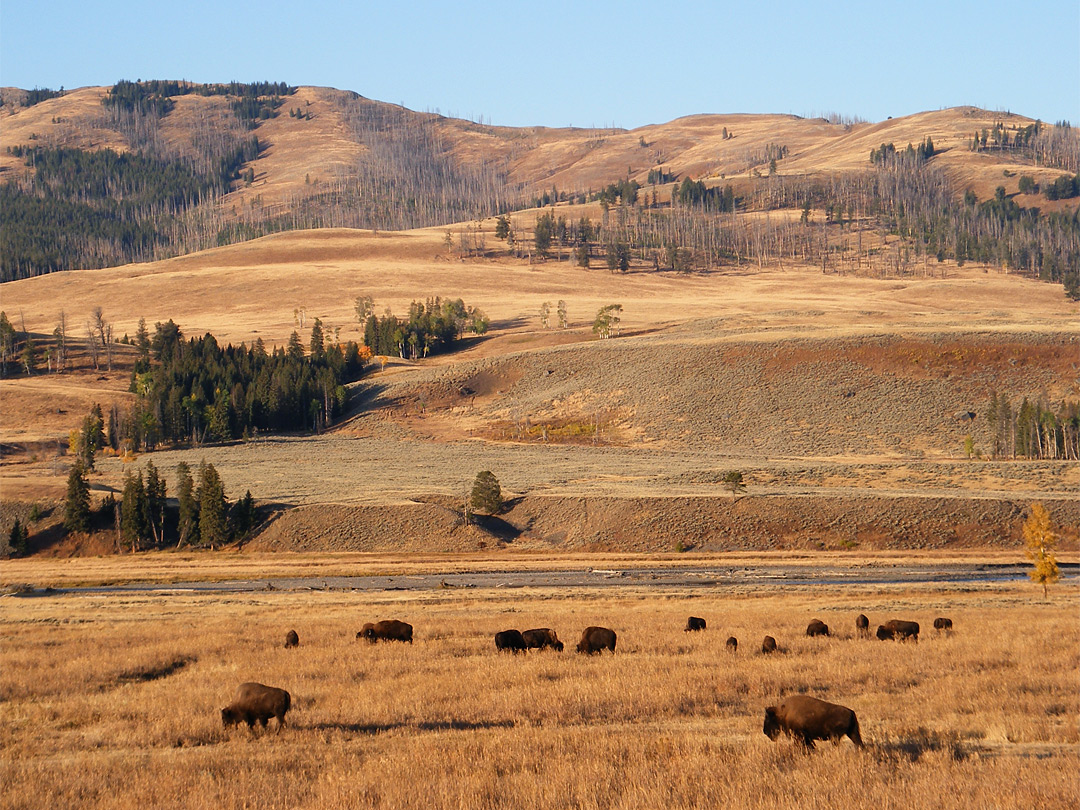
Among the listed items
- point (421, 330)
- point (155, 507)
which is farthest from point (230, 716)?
point (421, 330)

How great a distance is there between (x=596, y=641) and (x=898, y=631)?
33.4 feet

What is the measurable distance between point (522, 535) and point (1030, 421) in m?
64.2

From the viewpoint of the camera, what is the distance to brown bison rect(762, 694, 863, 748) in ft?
49.3

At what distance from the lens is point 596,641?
1056 inches

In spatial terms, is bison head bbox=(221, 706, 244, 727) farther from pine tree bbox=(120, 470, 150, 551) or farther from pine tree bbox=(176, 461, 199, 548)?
pine tree bbox=(120, 470, 150, 551)

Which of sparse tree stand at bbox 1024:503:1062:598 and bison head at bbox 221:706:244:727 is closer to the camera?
bison head at bbox 221:706:244:727

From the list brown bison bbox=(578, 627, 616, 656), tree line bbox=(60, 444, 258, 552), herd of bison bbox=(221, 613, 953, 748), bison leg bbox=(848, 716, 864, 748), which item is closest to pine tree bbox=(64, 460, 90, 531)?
tree line bbox=(60, 444, 258, 552)

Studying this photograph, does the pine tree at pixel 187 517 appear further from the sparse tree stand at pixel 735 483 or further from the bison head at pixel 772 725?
the bison head at pixel 772 725

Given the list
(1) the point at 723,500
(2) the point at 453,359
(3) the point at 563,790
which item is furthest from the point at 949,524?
(2) the point at 453,359

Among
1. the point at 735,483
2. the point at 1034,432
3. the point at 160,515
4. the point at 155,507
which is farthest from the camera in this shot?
the point at 1034,432

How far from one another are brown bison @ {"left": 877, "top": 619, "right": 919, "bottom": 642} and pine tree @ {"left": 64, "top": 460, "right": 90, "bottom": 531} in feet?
243

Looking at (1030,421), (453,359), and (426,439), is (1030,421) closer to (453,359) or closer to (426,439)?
(426,439)

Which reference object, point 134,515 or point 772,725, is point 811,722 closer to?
point 772,725

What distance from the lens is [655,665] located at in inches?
944
